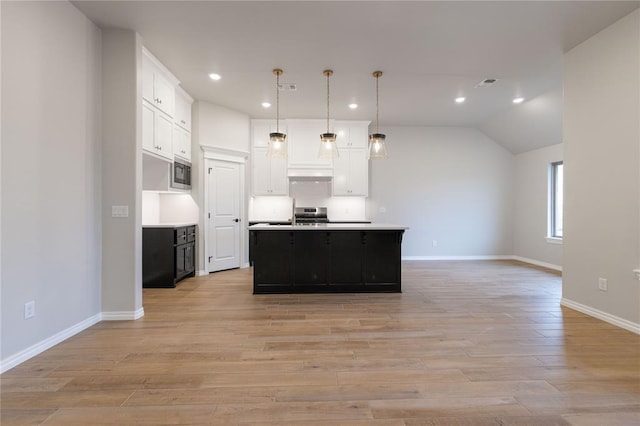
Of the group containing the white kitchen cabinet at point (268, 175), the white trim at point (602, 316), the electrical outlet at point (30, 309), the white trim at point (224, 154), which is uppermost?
the white trim at point (224, 154)

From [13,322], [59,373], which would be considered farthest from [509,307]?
[13,322]

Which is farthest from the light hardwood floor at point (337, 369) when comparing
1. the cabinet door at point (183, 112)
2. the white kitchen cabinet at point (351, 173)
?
the white kitchen cabinet at point (351, 173)

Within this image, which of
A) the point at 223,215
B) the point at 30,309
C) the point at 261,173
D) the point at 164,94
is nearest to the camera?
the point at 30,309

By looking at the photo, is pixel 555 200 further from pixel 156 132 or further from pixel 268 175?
pixel 156 132

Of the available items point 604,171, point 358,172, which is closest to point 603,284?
point 604,171

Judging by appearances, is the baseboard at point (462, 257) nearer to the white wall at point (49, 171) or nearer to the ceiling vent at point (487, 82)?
the ceiling vent at point (487, 82)

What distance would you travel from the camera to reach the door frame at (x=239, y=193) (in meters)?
5.05

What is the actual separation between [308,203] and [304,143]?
4.17ft

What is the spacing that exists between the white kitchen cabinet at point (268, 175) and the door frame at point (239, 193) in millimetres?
263

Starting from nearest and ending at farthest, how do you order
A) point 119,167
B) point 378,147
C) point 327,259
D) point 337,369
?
1. point 337,369
2. point 119,167
3. point 378,147
4. point 327,259

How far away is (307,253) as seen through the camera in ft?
13.1

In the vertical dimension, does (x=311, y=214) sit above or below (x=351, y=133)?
below

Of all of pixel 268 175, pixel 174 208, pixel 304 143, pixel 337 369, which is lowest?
pixel 337 369

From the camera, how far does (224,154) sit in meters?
5.38
